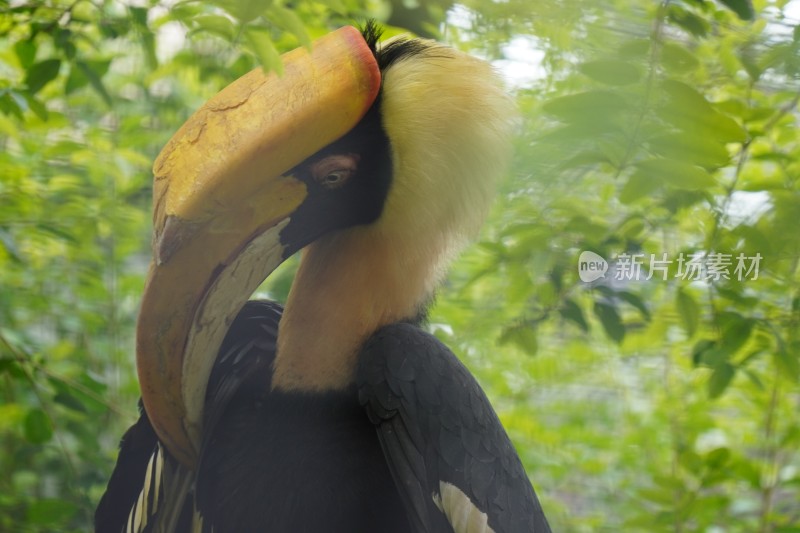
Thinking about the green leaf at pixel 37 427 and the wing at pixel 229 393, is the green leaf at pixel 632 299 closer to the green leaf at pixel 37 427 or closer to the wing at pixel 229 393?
the wing at pixel 229 393

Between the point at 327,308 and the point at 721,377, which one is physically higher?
the point at 327,308

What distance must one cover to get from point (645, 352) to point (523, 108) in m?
0.65

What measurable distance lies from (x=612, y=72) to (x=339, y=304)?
0.42m

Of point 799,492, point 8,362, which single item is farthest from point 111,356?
point 799,492

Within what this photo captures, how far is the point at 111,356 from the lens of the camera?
1.81 meters

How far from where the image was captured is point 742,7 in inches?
36.5

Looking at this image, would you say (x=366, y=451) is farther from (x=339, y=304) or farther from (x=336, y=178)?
(x=336, y=178)

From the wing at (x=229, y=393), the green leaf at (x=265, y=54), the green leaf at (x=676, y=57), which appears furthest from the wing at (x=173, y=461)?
the green leaf at (x=676, y=57)

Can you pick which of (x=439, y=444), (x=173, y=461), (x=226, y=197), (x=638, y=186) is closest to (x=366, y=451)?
(x=439, y=444)

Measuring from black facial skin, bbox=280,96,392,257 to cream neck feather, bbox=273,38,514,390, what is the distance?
0.01m

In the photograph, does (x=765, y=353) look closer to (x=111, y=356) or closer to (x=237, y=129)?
(x=237, y=129)

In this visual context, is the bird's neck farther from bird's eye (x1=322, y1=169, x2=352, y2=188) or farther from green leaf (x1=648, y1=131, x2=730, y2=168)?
green leaf (x1=648, y1=131, x2=730, y2=168)

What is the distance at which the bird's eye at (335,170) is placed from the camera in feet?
3.00
